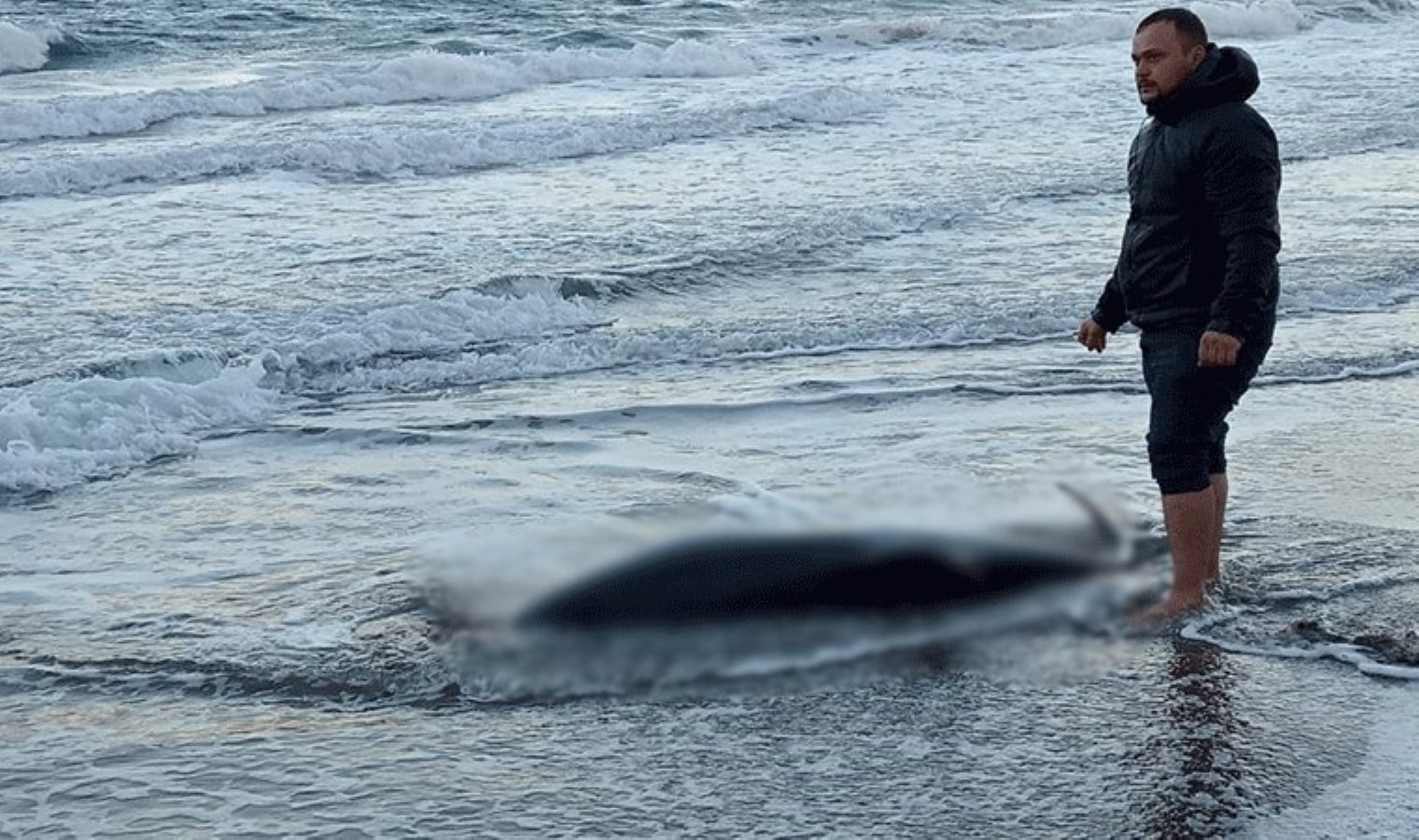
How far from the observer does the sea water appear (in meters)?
4.31

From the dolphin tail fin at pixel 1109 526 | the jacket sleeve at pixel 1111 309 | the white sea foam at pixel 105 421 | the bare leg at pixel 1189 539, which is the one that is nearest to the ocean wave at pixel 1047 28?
the white sea foam at pixel 105 421

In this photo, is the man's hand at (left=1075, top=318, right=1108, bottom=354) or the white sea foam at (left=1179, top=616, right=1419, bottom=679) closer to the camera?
the white sea foam at (left=1179, top=616, right=1419, bottom=679)

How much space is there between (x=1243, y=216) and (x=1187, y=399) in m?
0.56

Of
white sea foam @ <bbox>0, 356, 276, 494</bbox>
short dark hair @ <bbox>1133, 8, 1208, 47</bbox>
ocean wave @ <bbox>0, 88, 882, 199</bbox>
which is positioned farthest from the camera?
ocean wave @ <bbox>0, 88, 882, 199</bbox>

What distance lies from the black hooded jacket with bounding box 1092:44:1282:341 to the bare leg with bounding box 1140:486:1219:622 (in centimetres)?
50

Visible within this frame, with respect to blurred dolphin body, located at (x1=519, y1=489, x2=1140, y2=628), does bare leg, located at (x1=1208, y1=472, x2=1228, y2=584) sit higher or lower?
lower

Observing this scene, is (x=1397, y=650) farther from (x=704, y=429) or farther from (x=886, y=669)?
(x=886, y=669)

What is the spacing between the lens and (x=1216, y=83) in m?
5.16

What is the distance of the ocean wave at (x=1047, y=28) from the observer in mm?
28016

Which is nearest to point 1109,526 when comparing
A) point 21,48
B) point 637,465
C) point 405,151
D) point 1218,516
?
point 1218,516

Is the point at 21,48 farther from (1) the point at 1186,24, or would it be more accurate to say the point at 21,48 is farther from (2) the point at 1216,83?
(2) the point at 1216,83

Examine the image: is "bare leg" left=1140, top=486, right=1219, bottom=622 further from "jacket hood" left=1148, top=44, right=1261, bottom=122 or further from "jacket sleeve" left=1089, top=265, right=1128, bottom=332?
"jacket hood" left=1148, top=44, right=1261, bottom=122

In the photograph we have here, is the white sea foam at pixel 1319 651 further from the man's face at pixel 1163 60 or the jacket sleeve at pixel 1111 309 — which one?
the man's face at pixel 1163 60

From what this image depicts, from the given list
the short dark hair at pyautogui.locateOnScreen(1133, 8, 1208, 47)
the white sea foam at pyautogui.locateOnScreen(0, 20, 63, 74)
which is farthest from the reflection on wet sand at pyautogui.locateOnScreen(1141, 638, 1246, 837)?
the white sea foam at pyautogui.locateOnScreen(0, 20, 63, 74)
